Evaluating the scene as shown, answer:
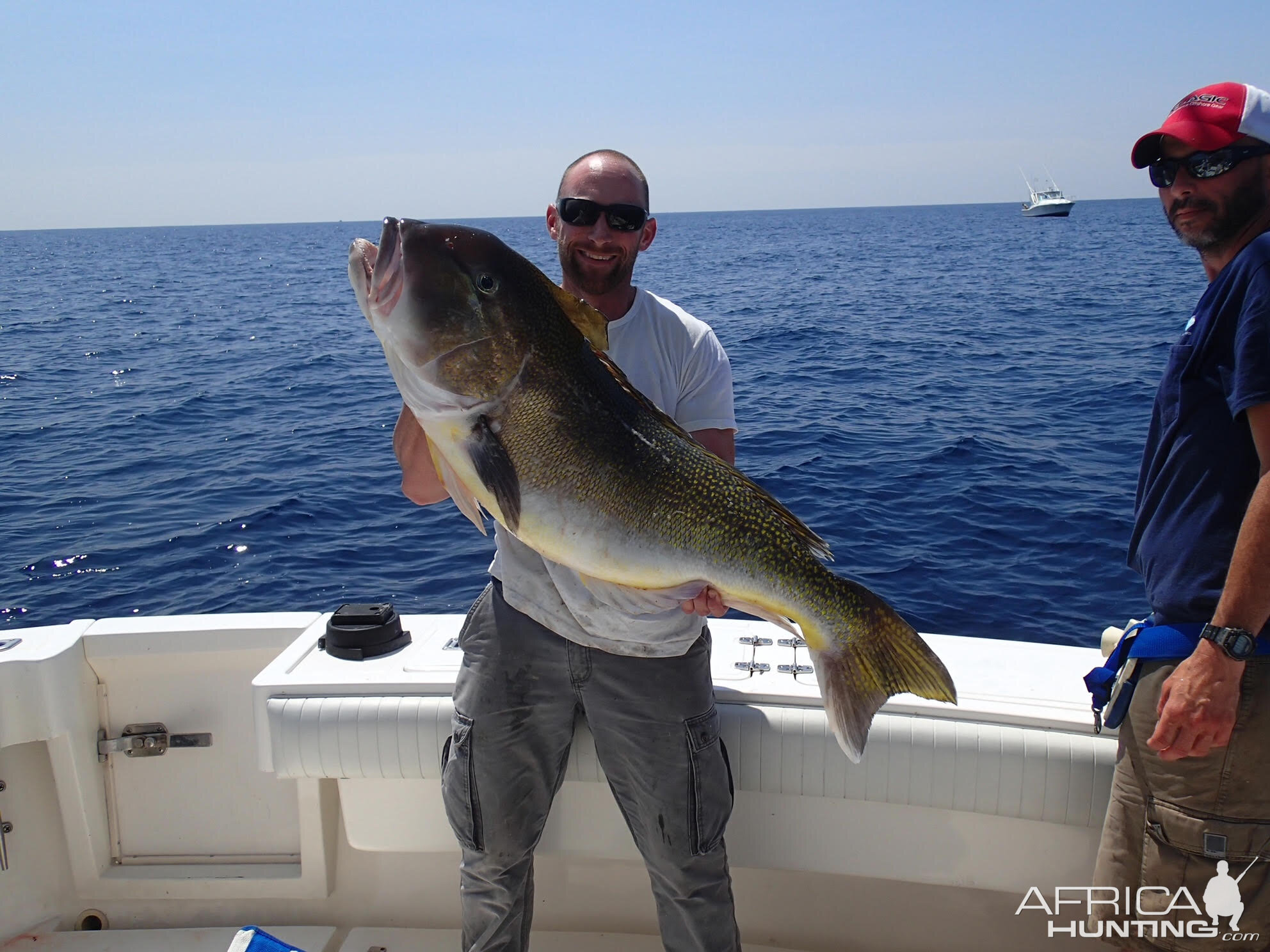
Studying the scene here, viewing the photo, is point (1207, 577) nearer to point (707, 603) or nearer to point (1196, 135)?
point (1196, 135)

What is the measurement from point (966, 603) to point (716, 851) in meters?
5.77

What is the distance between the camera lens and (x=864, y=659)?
2627 millimetres

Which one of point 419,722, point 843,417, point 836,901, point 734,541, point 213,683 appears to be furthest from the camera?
point 843,417

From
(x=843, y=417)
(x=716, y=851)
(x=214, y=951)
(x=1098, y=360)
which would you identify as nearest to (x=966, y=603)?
(x=716, y=851)

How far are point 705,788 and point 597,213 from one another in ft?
5.94

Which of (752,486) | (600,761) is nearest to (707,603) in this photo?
(752,486)

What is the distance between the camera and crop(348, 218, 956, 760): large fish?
2.36m

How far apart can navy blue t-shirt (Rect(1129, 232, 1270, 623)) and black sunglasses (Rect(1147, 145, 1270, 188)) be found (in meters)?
0.29

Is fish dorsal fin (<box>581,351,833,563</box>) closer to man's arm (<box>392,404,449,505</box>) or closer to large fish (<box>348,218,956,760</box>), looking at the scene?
large fish (<box>348,218,956,760</box>)

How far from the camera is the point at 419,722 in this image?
3.41 m

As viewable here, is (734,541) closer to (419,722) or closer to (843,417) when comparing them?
(419,722)

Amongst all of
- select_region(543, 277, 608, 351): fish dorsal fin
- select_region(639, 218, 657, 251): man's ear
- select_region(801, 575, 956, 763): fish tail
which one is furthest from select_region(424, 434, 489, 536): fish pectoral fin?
select_region(639, 218, 657, 251): man's ear

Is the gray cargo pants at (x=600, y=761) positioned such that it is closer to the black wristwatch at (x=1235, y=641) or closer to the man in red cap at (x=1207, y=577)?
the man in red cap at (x=1207, y=577)

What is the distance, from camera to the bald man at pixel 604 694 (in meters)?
2.99
